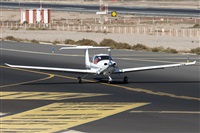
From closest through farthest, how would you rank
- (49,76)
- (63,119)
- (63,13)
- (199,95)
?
(63,119) → (199,95) → (49,76) → (63,13)

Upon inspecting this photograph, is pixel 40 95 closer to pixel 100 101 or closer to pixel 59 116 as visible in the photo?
pixel 100 101

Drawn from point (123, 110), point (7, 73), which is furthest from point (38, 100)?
point (7, 73)

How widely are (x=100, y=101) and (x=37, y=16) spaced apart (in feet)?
283

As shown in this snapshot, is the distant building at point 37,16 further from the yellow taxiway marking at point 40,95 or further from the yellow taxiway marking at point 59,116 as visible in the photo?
the yellow taxiway marking at point 59,116

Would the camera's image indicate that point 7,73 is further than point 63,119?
Yes

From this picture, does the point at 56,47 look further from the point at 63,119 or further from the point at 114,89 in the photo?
the point at 63,119

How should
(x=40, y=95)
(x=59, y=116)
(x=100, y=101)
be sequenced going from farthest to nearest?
(x=40, y=95) → (x=100, y=101) → (x=59, y=116)

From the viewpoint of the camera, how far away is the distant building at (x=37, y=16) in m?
113

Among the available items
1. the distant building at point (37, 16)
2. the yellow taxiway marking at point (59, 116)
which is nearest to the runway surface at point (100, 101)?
the yellow taxiway marking at point (59, 116)

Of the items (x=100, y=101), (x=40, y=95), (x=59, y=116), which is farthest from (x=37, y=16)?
(x=59, y=116)

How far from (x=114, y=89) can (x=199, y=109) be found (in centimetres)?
812

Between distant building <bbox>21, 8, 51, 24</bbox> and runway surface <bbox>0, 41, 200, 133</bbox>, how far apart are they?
→ 2496 inches

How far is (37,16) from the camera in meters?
115

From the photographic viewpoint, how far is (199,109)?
90.1 feet
